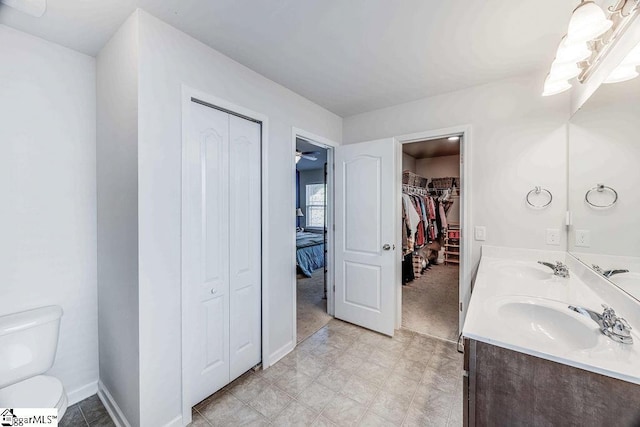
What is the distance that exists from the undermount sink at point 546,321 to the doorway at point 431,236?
122 cm

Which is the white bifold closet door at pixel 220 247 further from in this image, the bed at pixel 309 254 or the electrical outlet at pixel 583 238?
the bed at pixel 309 254

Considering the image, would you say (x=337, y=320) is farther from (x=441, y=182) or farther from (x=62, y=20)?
(x=441, y=182)

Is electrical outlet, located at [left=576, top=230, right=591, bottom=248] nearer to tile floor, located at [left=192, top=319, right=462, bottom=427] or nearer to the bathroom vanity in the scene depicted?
the bathroom vanity

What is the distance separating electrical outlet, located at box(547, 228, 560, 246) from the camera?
6.29 ft

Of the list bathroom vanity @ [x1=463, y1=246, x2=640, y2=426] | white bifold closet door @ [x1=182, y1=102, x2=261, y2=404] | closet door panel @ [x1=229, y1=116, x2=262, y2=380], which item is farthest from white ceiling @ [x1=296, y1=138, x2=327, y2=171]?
bathroom vanity @ [x1=463, y1=246, x2=640, y2=426]

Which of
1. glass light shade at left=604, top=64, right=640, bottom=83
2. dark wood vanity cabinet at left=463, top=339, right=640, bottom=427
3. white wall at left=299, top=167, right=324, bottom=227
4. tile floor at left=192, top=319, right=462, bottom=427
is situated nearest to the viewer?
dark wood vanity cabinet at left=463, top=339, right=640, bottom=427

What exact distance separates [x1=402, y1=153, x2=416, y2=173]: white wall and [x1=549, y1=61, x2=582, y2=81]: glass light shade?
3.61 metres

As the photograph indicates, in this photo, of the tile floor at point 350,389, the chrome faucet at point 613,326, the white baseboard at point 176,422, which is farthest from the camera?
the tile floor at point 350,389

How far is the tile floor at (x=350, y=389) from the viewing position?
1581 millimetres

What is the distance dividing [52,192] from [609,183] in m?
3.25

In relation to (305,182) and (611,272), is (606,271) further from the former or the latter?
(305,182)

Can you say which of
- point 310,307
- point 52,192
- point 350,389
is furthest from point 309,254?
point 52,192

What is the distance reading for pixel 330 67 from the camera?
6.34 ft

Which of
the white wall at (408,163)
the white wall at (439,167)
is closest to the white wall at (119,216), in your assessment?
the white wall at (408,163)
